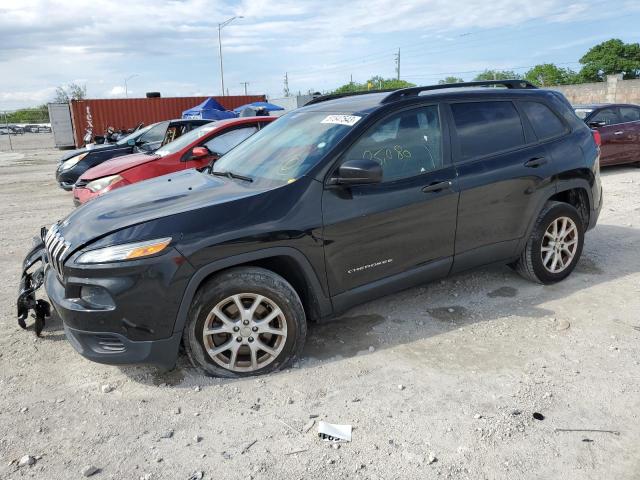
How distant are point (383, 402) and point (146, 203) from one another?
1956 mm

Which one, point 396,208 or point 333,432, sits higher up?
point 396,208

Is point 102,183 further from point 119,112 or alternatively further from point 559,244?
point 119,112

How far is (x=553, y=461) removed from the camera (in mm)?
2469

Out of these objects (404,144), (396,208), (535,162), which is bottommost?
(396,208)

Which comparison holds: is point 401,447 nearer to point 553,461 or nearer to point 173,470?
point 553,461

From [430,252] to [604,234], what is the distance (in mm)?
3511

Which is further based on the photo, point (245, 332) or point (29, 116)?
point (29, 116)

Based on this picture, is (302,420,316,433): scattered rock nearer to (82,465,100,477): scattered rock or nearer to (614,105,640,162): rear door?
(82,465,100,477): scattered rock

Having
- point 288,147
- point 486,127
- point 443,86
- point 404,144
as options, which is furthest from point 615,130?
point 288,147

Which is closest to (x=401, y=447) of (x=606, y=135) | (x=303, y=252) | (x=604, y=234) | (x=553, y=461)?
(x=553, y=461)

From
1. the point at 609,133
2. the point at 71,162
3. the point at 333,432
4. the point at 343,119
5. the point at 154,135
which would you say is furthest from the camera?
the point at 154,135

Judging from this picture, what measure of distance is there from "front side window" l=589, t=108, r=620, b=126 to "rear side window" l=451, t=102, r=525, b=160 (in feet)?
24.7

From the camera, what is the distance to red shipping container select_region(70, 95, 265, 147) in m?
25.4

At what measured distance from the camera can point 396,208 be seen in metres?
3.58
